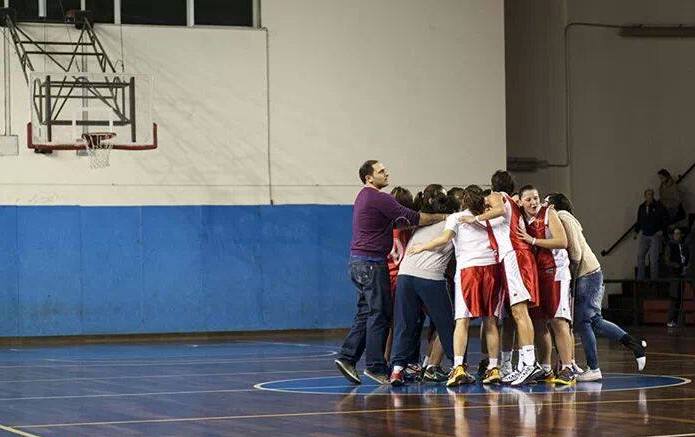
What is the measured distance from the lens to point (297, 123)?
2127 cm

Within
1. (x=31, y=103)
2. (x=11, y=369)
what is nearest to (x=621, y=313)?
(x=31, y=103)

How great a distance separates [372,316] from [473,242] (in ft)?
3.32

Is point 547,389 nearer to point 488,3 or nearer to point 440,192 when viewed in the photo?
point 440,192

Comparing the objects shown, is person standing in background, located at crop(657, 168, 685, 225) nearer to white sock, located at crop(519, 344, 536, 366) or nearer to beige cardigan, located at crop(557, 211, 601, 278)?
beige cardigan, located at crop(557, 211, 601, 278)

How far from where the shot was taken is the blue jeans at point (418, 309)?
1098 centimetres

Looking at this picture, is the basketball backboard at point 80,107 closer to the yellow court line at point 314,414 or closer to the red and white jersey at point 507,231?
the red and white jersey at point 507,231

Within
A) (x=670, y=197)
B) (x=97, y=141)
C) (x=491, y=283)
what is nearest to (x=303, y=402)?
(x=491, y=283)

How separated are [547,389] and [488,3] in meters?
13.1

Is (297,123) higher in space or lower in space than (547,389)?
higher

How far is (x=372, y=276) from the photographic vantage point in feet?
36.0

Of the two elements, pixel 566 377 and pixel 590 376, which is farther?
pixel 590 376

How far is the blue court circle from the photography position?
10238 millimetres

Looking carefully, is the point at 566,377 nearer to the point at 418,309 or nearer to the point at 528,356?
the point at 528,356

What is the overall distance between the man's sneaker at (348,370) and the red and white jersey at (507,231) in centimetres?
150
